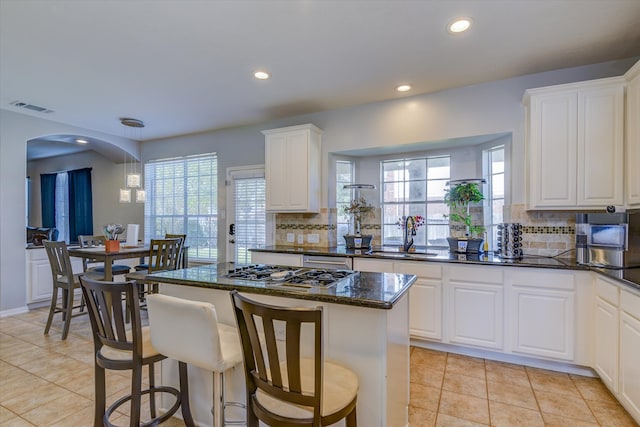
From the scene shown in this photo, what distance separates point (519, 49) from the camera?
8.84 feet

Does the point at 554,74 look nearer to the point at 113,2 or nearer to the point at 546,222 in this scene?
the point at 546,222

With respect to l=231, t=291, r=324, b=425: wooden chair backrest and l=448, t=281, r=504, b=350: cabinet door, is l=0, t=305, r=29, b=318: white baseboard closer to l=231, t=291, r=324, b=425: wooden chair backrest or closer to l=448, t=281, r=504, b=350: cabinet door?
l=231, t=291, r=324, b=425: wooden chair backrest

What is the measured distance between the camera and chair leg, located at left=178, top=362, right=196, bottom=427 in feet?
6.18

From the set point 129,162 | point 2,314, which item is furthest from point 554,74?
point 2,314

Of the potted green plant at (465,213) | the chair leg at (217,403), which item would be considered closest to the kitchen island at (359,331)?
the chair leg at (217,403)

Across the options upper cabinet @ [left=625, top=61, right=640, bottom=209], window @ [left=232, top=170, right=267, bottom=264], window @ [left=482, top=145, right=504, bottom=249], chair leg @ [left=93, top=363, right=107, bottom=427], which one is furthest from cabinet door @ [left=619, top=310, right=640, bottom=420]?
window @ [left=232, top=170, right=267, bottom=264]

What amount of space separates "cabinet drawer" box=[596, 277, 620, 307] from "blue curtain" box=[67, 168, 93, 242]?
7.99 m

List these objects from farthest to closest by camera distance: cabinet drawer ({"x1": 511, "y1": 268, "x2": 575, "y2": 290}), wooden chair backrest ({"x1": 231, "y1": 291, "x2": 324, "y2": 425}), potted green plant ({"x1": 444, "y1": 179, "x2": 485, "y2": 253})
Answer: potted green plant ({"x1": 444, "y1": 179, "x2": 485, "y2": 253}), cabinet drawer ({"x1": 511, "y1": 268, "x2": 575, "y2": 290}), wooden chair backrest ({"x1": 231, "y1": 291, "x2": 324, "y2": 425})

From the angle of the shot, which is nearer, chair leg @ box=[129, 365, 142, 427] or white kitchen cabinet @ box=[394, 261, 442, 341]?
chair leg @ box=[129, 365, 142, 427]

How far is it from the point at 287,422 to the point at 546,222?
3.10 m

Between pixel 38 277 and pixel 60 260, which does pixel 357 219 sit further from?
pixel 38 277

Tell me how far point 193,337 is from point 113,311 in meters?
0.47

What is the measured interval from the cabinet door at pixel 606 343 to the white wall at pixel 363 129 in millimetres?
1173

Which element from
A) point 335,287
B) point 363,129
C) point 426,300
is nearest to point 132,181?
point 363,129
